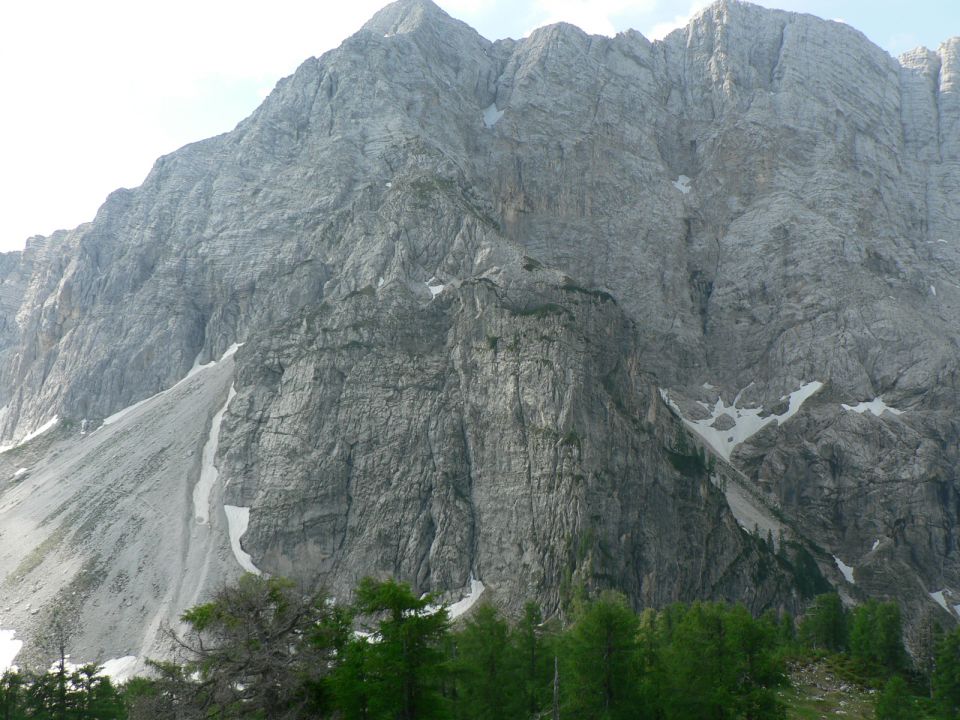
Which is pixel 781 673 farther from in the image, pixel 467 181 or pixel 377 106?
pixel 377 106

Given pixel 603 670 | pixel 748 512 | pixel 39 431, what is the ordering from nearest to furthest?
pixel 603 670 < pixel 748 512 < pixel 39 431

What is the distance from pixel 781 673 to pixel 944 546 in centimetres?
8859

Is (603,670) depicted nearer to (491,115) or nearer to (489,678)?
(489,678)

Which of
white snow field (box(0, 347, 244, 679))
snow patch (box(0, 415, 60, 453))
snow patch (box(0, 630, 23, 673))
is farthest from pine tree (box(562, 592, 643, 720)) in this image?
snow patch (box(0, 415, 60, 453))

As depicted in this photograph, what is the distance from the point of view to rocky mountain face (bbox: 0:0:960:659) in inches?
3612

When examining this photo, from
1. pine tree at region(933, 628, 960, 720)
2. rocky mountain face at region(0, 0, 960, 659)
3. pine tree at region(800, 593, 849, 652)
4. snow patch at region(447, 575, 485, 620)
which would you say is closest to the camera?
pine tree at region(933, 628, 960, 720)

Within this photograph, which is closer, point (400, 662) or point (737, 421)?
point (400, 662)

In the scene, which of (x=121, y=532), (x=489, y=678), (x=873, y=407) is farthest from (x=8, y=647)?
(x=873, y=407)

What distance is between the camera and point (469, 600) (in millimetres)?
86312

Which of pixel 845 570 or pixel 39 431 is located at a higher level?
pixel 39 431

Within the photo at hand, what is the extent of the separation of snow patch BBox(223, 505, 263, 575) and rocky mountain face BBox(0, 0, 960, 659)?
0.31m

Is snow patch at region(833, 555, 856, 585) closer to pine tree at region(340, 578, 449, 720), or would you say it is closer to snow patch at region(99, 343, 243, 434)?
snow patch at region(99, 343, 243, 434)

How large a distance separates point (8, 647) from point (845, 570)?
96.8 meters

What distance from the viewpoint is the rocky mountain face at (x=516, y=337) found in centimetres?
9175
